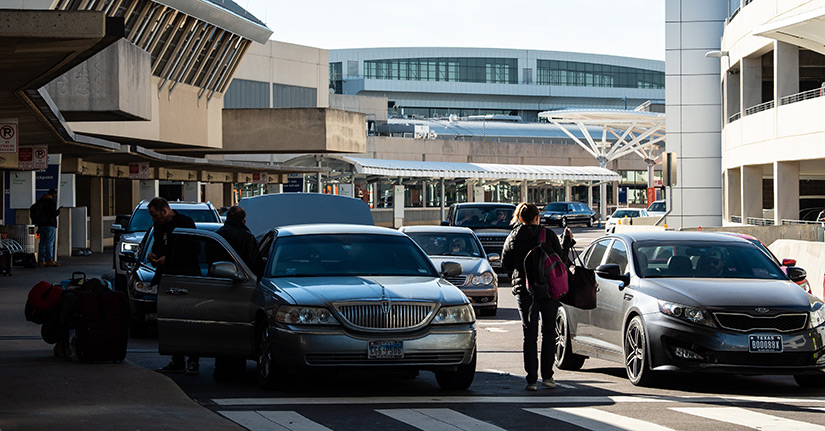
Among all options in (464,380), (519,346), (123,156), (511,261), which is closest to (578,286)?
(511,261)

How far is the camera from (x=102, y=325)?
12852 mm

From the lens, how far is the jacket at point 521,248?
11.6 m

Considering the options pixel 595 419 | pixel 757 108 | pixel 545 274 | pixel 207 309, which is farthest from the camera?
pixel 757 108

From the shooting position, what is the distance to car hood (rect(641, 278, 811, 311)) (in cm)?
1138

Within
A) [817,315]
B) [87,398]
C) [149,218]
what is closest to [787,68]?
[149,218]

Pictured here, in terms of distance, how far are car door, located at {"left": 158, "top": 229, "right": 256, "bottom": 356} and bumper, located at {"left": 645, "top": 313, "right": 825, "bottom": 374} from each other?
385cm

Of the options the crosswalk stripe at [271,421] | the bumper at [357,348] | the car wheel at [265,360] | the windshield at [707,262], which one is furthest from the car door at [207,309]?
the windshield at [707,262]

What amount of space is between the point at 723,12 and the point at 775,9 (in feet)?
33.4

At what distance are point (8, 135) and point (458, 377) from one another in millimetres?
16437

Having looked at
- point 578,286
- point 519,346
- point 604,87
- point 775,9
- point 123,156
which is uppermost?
point 604,87

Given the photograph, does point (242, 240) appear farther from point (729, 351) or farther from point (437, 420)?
point (729, 351)

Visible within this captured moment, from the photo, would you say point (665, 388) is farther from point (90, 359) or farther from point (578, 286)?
point (90, 359)

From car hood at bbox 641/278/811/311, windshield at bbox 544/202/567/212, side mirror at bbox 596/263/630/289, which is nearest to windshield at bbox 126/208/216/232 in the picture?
side mirror at bbox 596/263/630/289

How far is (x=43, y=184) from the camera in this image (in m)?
34.4
